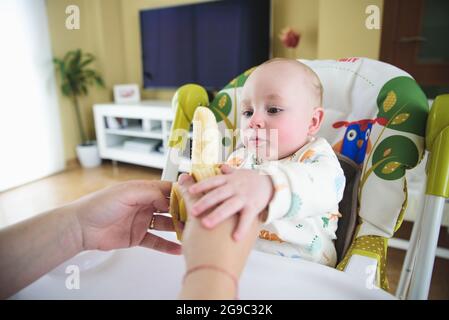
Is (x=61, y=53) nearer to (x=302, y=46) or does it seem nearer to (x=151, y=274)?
(x=302, y=46)

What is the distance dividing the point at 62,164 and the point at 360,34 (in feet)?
9.78

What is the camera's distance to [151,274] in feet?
1.57

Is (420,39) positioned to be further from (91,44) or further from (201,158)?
(91,44)

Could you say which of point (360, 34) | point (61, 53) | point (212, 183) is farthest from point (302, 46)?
point (212, 183)

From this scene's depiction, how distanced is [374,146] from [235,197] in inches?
20.6

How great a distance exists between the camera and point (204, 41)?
119 inches

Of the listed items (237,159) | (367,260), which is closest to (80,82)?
(237,159)

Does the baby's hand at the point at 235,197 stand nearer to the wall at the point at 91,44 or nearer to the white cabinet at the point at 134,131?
Result: the white cabinet at the point at 134,131

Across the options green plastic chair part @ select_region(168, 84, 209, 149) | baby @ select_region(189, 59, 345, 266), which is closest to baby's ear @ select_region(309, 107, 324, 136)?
baby @ select_region(189, 59, 345, 266)

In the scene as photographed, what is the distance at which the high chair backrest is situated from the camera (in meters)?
0.70

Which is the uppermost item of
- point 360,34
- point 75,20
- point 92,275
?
point 360,34

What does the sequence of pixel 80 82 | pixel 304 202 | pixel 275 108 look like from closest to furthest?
1. pixel 304 202
2. pixel 275 108
3. pixel 80 82

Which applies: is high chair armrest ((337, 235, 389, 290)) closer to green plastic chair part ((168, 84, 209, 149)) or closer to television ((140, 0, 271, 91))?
green plastic chair part ((168, 84, 209, 149))

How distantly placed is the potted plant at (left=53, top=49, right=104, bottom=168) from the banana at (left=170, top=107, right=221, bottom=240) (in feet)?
9.97
